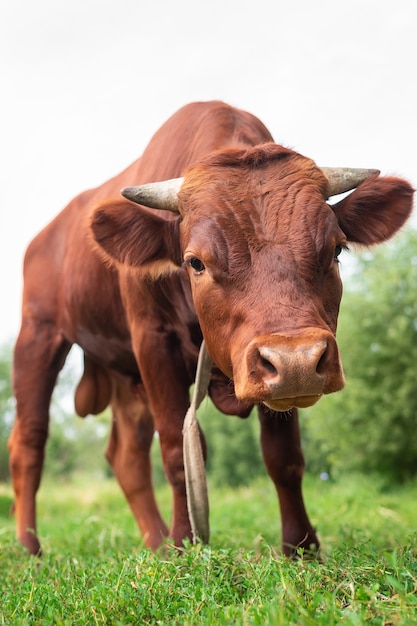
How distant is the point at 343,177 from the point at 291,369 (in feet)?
5.06

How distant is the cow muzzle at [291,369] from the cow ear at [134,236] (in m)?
1.27

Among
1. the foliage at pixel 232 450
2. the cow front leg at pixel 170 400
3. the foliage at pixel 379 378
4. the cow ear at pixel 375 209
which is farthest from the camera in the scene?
the foliage at pixel 232 450

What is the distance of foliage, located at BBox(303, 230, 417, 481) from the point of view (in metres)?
18.5

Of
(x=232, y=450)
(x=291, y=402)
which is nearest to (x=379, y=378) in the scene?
(x=232, y=450)

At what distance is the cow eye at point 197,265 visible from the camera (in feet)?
11.8

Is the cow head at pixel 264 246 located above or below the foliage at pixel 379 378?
above

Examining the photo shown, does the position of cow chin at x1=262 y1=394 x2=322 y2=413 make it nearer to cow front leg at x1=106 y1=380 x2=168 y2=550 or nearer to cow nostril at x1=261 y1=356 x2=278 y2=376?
cow nostril at x1=261 y1=356 x2=278 y2=376

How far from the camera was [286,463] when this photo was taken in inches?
184

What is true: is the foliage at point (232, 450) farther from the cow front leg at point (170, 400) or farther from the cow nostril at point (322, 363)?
the cow nostril at point (322, 363)

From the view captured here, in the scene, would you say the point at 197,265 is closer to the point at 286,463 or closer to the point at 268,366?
the point at 268,366

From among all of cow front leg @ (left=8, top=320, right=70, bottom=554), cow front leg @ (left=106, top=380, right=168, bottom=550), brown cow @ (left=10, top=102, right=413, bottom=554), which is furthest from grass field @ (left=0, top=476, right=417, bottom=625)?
cow front leg @ (left=106, top=380, right=168, bottom=550)

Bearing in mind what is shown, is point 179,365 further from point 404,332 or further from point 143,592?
point 404,332

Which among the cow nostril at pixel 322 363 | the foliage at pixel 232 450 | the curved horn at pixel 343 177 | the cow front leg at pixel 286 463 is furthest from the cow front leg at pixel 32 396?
the foliage at pixel 232 450

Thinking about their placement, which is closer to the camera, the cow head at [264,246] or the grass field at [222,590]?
the grass field at [222,590]
